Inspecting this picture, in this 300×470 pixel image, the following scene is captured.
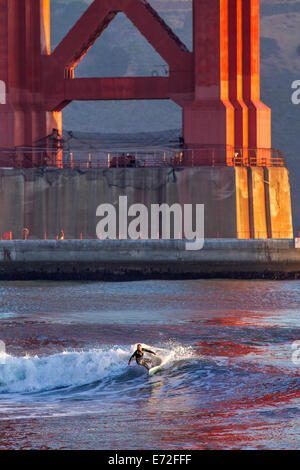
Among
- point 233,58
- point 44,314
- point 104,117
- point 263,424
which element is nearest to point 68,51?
point 233,58

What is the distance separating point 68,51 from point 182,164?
1127 centimetres

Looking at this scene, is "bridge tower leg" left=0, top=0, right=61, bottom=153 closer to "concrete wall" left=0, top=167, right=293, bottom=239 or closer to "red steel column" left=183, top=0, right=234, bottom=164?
"concrete wall" left=0, top=167, right=293, bottom=239

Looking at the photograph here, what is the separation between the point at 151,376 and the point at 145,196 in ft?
110

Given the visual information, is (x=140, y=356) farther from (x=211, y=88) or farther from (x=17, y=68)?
(x=17, y=68)

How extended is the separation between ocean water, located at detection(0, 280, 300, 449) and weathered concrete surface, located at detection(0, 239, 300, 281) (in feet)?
24.5

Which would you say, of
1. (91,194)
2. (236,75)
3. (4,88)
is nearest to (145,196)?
(91,194)

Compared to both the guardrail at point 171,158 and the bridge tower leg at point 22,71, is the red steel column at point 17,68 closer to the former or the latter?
the bridge tower leg at point 22,71

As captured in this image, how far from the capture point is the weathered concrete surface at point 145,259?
52375 millimetres

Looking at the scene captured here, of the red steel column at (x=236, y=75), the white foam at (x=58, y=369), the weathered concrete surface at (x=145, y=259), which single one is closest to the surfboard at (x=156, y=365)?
the white foam at (x=58, y=369)

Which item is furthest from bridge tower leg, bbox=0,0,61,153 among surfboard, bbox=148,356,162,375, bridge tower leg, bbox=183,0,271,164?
surfboard, bbox=148,356,162,375

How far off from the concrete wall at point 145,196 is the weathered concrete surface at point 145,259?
6411 millimetres

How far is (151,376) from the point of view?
26391 mm

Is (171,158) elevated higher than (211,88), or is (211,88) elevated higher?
(211,88)
